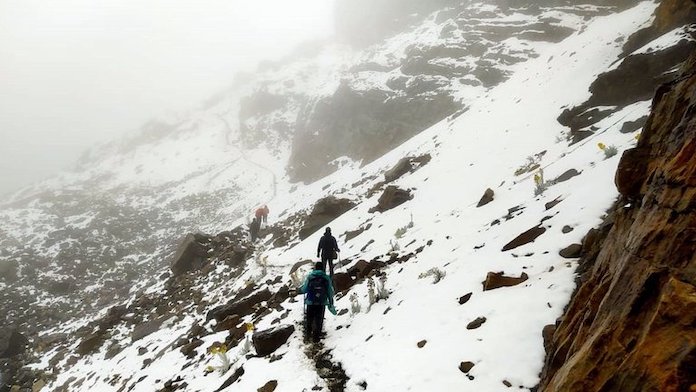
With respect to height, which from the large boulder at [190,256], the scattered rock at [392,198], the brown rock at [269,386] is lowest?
the large boulder at [190,256]

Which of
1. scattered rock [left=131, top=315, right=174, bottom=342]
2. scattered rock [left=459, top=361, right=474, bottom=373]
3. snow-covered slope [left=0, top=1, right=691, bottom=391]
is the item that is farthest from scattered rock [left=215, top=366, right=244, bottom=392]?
scattered rock [left=131, top=315, right=174, bottom=342]

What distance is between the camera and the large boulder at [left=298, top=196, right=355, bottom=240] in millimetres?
19109

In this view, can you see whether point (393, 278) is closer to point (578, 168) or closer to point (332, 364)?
point (332, 364)

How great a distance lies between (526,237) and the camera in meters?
7.00

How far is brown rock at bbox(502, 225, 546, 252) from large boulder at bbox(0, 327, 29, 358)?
21.8m

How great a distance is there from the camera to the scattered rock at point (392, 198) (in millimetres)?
15938

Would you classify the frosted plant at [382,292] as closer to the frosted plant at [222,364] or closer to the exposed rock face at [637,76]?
the frosted plant at [222,364]

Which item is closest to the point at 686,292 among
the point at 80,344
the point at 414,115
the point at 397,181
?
the point at 397,181

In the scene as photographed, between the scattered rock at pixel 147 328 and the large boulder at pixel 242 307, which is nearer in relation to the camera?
the large boulder at pixel 242 307

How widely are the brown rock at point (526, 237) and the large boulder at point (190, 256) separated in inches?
647

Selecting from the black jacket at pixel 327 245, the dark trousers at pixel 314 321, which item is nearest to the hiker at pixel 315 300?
the dark trousers at pixel 314 321

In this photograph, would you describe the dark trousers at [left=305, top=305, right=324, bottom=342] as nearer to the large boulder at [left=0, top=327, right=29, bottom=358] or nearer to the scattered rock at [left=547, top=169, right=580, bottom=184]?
the scattered rock at [left=547, top=169, right=580, bottom=184]

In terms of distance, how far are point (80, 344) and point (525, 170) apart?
56.8 feet

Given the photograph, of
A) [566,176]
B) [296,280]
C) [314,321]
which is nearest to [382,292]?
[314,321]
